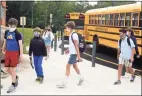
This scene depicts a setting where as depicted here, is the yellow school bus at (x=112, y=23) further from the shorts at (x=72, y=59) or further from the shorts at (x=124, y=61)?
the shorts at (x=72, y=59)

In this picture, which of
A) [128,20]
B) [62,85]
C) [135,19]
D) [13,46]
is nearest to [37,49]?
[13,46]

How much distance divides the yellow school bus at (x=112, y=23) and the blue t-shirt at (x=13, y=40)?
6970 millimetres

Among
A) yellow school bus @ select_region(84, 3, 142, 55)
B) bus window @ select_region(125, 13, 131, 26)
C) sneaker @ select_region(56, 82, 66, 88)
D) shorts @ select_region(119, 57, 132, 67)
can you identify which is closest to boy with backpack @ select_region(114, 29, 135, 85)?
shorts @ select_region(119, 57, 132, 67)

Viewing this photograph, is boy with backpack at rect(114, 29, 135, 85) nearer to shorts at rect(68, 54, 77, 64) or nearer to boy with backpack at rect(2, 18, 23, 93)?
shorts at rect(68, 54, 77, 64)

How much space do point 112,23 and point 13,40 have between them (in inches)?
418

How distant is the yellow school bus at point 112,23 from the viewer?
51.5ft

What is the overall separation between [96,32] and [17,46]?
1367 cm

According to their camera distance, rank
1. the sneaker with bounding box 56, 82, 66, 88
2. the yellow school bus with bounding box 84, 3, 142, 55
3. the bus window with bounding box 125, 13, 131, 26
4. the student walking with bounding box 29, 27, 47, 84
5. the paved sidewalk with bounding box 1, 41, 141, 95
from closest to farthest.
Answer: the paved sidewalk with bounding box 1, 41, 141, 95 < the sneaker with bounding box 56, 82, 66, 88 < the student walking with bounding box 29, 27, 47, 84 < the yellow school bus with bounding box 84, 3, 142, 55 < the bus window with bounding box 125, 13, 131, 26

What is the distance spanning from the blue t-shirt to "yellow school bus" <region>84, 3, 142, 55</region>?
6.97m

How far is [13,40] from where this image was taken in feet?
29.4

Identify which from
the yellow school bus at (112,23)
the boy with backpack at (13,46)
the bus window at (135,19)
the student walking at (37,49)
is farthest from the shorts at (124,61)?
the bus window at (135,19)

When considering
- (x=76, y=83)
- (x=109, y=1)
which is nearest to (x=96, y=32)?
(x=76, y=83)

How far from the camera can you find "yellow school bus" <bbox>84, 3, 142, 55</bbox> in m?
15.7

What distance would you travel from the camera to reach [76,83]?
32.9 feet
